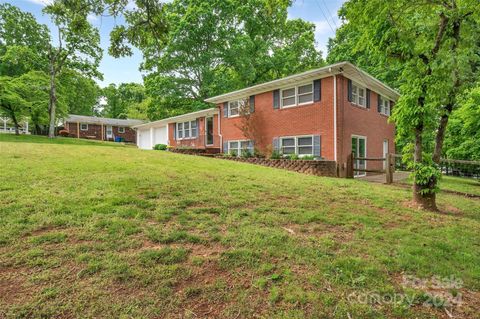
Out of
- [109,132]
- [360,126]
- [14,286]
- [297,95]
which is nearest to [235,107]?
[297,95]

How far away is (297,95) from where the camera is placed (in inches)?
549

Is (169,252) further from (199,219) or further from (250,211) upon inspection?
(250,211)

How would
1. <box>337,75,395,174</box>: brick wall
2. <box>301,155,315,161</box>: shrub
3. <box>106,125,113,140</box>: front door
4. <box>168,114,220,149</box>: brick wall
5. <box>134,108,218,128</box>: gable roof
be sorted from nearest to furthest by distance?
<box>337,75,395,174</box>: brick wall → <box>301,155,315,161</box>: shrub → <box>168,114,220,149</box>: brick wall → <box>134,108,218,128</box>: gable roof → <box>106,125,113,140</box>: front door

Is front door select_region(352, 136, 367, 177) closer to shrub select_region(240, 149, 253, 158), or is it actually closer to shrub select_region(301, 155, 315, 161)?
shrub select_region(301, 155, 315, 161)

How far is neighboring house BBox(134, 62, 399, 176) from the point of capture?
41.0 feet

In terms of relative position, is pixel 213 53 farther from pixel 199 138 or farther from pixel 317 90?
pixel 317 90

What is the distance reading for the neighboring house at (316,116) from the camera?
41.0ft

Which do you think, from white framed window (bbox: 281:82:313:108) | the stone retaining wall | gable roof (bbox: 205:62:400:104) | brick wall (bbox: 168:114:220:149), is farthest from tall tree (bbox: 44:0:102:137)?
the stone retaining wall

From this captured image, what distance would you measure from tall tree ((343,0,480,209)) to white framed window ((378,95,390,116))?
380 inches

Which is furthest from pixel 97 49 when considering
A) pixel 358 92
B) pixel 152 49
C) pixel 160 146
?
pixel 358 92

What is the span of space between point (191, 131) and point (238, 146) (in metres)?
6.04

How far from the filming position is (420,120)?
6320mm

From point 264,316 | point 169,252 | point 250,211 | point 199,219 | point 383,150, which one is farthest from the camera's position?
point 383,150

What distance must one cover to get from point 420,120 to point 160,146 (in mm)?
18367
